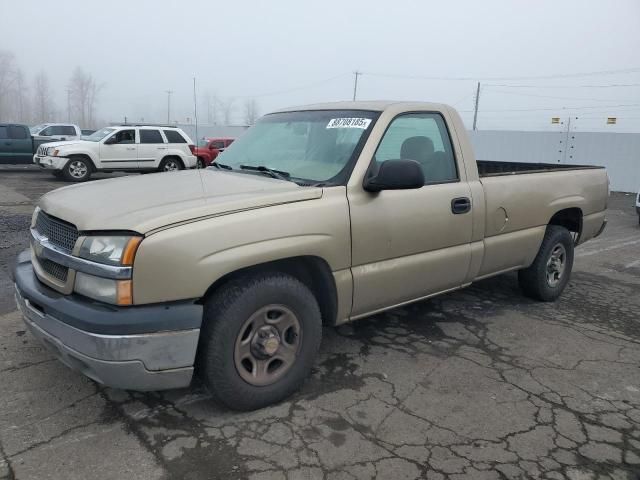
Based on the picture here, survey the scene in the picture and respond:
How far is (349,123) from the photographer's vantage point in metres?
3.63

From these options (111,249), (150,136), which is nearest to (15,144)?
(150,136)

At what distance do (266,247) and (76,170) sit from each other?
14878 mm

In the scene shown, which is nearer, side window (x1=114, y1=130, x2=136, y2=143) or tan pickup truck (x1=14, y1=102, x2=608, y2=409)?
tan pickup truck (x1=14, y1=102, x2=608, y2=409)

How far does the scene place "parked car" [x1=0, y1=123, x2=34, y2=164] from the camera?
697 inches

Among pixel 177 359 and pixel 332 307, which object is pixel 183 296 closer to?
pixel 177 359

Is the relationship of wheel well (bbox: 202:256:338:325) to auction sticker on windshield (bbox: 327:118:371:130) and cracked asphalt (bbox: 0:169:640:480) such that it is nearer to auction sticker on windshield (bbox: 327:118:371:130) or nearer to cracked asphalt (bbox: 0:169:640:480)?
cracked asphalt (bbox: 0:169:640:480)

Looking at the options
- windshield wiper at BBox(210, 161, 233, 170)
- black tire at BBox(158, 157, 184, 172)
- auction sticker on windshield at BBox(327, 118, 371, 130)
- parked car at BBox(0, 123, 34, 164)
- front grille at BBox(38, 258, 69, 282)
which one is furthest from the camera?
parked car at BBox(0, 123, 34, 164)

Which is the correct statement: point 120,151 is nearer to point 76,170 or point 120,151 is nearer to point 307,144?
point 76,170

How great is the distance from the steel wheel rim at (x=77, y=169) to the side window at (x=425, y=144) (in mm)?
14316

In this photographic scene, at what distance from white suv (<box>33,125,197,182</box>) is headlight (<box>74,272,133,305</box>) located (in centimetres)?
1447

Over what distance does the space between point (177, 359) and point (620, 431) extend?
8.38 feet

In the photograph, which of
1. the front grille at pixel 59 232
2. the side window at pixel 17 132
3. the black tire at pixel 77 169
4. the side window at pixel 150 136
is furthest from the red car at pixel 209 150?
the front grille at pixel 59 232

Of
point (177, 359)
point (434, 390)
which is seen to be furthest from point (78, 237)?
point (434, 390)

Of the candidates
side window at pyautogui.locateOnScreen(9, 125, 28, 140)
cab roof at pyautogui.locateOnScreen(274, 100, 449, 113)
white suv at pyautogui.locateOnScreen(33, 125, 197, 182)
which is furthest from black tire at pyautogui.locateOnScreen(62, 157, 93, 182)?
cab roof at pyautogui.locateOnScreen(274, 100, 449, 113)
